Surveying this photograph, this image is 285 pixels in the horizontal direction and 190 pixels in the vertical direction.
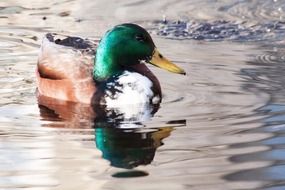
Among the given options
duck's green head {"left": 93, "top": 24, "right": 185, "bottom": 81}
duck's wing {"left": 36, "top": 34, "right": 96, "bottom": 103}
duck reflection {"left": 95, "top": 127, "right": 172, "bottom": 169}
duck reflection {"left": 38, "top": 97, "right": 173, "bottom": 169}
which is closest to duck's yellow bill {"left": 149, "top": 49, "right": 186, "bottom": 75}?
duck's green head {"left": 93, "top": 24, "right": 185, "bottom": 81}

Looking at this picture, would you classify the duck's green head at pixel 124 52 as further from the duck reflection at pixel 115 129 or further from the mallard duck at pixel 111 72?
the duck reflection at pixel 115 129

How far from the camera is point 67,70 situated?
365 inches

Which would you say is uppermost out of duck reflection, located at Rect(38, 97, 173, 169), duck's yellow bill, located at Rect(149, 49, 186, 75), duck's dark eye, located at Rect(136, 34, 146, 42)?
duck's dark eye, located at Rect(136, 34, 146, 42)

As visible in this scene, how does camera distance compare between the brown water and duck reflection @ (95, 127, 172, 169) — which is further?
duck reflection @ (95, 127, 172, 169)

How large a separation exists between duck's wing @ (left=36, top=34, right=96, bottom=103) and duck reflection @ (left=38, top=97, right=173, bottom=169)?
0.12 m

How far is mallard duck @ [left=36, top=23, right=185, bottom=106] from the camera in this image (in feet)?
29.3

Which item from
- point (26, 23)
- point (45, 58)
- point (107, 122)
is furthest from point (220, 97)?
point (26, 23)

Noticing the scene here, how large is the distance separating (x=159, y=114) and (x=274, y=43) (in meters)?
3.33

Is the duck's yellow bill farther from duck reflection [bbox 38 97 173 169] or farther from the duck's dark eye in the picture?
duck reflection [bbox 38 97 173 169]

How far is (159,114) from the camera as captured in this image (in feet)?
27.1

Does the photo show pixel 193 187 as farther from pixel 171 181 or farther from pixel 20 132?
pixel 20 132

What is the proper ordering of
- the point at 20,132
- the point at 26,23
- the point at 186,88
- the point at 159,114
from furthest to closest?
1. the point at 26,23
2. the point at 186,88
3. the point at 159,114
4. the point at 20,132

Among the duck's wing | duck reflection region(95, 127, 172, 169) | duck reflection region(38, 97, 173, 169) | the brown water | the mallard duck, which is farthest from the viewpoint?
the duck's wing

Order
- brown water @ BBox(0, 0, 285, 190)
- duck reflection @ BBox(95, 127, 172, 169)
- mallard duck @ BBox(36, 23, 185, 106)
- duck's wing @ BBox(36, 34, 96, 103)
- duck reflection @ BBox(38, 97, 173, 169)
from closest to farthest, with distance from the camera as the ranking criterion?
brown water @ BBox(0, 0, 285, 190) → duck reflection @ BBox(95, 127, 172, 169) → duck reflection @ BBox(38, 97, 173, 169) → mallard duck @ BBox(36, 23, 185, 106) → duck's wing @ BBox(36, 34, 96, 103)
